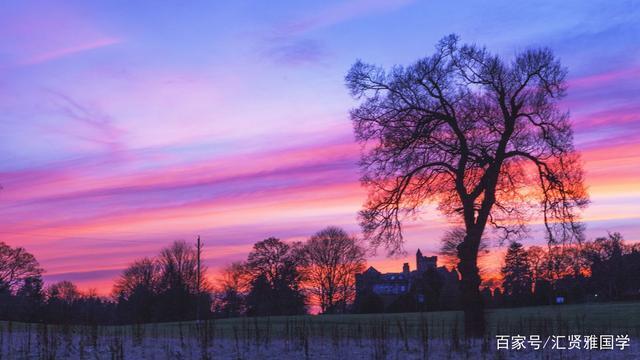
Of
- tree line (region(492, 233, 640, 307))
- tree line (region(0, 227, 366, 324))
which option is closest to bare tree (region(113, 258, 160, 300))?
tree line (region(0, 227, 366, 324))

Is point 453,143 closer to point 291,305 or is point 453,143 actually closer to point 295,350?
point 295,350

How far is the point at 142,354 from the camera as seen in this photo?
647 inches

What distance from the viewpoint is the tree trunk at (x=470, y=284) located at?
24.0 metres

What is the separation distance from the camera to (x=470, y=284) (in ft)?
79.2

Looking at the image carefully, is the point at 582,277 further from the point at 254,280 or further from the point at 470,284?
the point at 470,284

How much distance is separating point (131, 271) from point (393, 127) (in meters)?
90.5

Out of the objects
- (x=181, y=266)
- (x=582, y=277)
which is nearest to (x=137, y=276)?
(x=181, y=266)

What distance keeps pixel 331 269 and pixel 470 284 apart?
74946mm

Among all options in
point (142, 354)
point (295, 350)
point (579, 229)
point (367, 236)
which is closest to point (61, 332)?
point (142, 354)

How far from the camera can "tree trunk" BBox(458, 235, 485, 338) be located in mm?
23953

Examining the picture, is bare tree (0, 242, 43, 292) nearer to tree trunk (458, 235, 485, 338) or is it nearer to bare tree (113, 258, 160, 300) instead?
bare tree (113, 258, 160, 300)

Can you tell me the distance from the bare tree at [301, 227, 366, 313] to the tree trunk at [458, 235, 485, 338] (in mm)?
74380

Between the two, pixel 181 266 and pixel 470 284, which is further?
pixel 181 266

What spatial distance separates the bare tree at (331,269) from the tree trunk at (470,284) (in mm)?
74380
